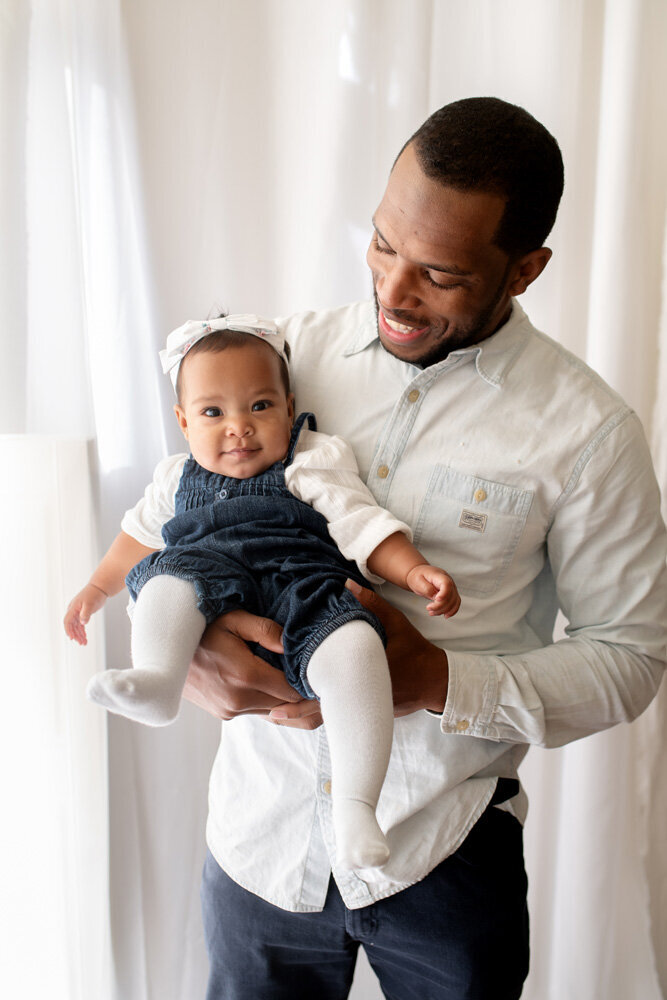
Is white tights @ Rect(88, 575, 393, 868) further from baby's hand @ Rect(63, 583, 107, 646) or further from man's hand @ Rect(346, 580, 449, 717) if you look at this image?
baby's hand @ Rect(63, 583, 107, 646)

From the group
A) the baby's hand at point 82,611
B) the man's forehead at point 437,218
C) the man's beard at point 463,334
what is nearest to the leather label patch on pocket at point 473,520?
the man's beard at point 463,334

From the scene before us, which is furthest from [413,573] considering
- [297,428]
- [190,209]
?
[190,209]

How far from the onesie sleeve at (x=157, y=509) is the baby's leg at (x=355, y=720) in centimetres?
40

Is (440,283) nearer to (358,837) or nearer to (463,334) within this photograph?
(463,334)

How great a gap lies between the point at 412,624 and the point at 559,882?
102cm

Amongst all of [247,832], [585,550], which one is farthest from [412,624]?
[247,832]

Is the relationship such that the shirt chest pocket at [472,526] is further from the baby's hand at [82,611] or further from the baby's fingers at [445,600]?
the baby's hand at [82,611]

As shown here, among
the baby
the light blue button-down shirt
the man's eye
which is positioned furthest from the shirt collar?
the baby

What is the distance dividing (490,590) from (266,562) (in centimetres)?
32

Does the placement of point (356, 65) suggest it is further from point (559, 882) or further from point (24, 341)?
point (559, 882)

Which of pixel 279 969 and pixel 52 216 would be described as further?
pixel 52 216

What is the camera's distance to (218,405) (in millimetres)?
1186

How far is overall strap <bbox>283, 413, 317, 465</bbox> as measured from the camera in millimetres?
1191

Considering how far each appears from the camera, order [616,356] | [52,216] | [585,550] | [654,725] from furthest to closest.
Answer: [654,725], [616,356], [52,216], [585,550]
